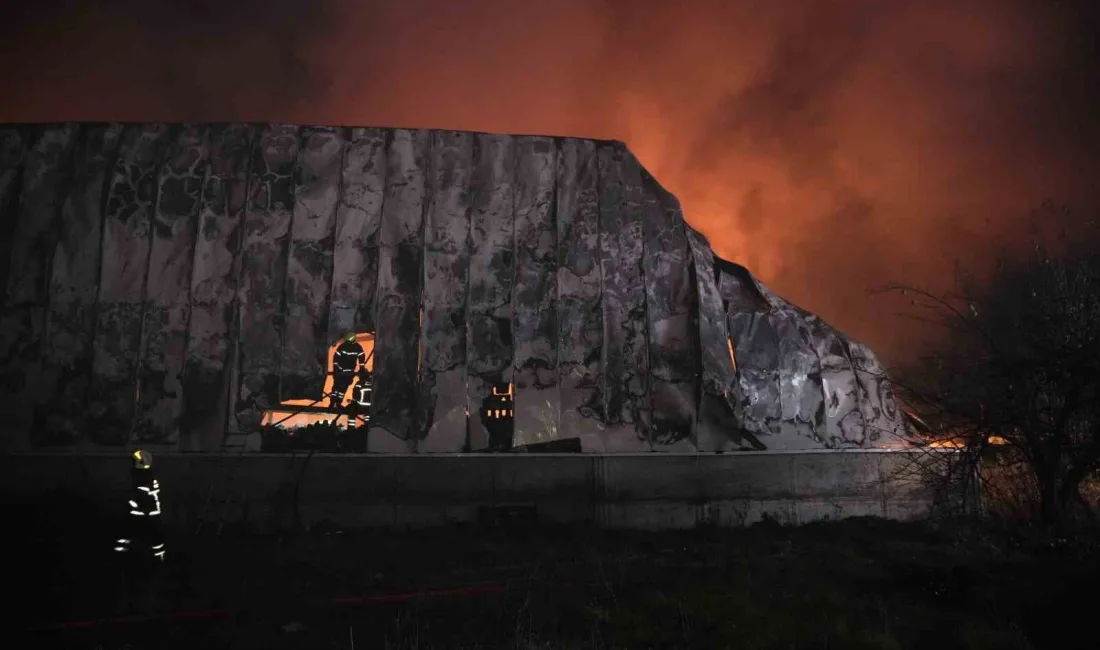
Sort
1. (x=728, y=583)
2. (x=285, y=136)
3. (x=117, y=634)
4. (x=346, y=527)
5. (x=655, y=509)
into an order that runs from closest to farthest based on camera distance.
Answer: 1. (x=117, y=634)
2. (x=728, y=583)
3. (x=346, y=527)
4. (x=655, y=509)
5. (x=285, y=136)

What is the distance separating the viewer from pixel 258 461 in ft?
35.2

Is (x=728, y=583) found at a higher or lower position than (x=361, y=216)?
lower

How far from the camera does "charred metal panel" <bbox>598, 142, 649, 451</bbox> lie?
11625 millimetres

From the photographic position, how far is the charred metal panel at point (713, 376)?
11.8 meters

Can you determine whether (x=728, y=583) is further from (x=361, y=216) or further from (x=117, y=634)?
(x=361, y=216)

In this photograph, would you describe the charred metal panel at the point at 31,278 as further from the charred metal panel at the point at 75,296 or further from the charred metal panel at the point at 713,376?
the charred metal panel at the point at 713,376

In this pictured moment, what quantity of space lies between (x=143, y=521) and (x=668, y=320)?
8.52m

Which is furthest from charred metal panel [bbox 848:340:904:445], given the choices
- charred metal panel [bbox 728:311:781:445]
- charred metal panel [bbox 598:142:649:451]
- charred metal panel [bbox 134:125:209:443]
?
charred metal panel [bbox 134:125:209:443]

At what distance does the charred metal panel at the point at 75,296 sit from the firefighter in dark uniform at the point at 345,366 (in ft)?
13.1

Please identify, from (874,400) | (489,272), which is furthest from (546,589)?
(874,400)

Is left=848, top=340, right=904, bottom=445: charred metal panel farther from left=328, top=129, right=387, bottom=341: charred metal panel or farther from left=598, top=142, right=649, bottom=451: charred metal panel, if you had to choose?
left=328, top=129, right=387, bottom=341: charred metal panel

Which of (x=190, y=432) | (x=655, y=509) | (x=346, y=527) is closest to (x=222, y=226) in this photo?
(x=190, y=432)

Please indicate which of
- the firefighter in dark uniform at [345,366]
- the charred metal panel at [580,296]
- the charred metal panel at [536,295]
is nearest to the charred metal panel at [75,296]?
the firefighter in dark uniform at [345,366]

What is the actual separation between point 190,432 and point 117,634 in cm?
504
